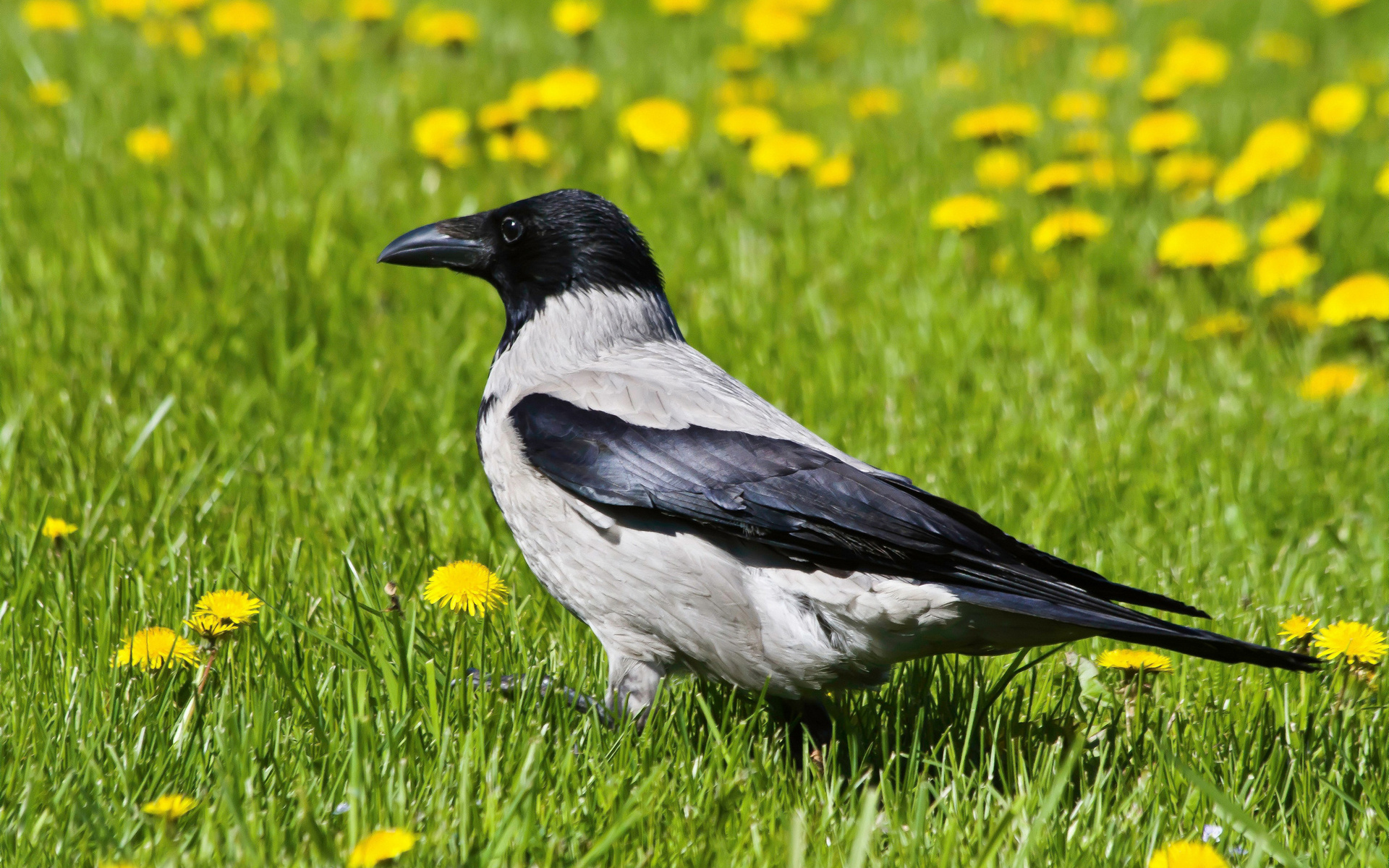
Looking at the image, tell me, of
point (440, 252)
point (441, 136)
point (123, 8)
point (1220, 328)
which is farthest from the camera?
point (123, 8)

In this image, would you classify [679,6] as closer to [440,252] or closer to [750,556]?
[440,252]

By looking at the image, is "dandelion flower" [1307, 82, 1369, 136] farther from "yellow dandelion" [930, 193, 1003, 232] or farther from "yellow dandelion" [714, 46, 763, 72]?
"yellow dandelion" [714, 46, 763, 72]

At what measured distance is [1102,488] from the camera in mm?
4039

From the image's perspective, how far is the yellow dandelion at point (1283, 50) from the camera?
7.91 m

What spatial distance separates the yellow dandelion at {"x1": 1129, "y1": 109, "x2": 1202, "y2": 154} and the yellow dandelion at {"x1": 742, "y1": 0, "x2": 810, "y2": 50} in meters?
1.96

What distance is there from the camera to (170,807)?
215 cm

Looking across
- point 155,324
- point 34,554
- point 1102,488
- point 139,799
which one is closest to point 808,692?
point 139,799

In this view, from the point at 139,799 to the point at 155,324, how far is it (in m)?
2.40

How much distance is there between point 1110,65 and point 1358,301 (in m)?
2.78

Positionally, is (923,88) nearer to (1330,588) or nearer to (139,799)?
(1330,588)

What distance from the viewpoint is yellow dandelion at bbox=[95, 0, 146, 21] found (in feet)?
20.8

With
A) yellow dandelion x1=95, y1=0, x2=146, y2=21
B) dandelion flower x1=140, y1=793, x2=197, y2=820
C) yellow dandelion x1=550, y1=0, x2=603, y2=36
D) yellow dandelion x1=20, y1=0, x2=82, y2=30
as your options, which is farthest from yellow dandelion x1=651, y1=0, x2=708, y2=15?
dandelion flower x1=140, y1=793, x2=197, y2=820

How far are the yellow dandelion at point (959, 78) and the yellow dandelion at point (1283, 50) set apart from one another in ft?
6.49

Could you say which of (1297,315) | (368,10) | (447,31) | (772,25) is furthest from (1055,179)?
(368,10)
